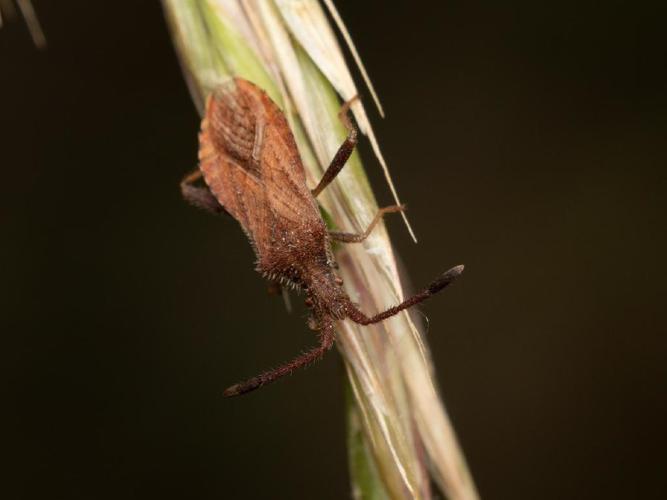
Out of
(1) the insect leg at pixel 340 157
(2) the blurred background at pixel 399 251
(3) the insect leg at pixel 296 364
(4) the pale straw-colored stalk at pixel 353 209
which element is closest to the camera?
(4) the pale straw-colored stalk at pixel 353 209

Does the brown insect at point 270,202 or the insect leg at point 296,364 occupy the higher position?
the brown insect at point 270,202

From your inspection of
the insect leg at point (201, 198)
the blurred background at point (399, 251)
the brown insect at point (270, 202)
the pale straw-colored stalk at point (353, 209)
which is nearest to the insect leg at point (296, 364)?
the brown insect at point (270, 202)

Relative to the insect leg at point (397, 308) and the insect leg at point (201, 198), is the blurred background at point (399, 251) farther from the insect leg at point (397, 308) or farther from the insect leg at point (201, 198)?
the insect leg at point (397, 308)

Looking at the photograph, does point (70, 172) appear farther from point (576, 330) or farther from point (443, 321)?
point (576, 330)

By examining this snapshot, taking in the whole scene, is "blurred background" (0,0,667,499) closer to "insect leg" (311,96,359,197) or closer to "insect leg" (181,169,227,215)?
"insect leg" (181,169,227,215)

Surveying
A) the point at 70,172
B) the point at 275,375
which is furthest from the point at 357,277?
the point at 70,172

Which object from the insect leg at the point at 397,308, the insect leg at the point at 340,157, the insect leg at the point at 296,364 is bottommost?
the insect leg at the point at 296,364

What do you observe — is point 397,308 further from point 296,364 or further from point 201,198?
point 201,198

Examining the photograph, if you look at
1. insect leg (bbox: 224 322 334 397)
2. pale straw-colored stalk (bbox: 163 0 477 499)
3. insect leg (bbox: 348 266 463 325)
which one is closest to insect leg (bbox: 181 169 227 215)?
insect leg (bbox: 224 322 334 397)
